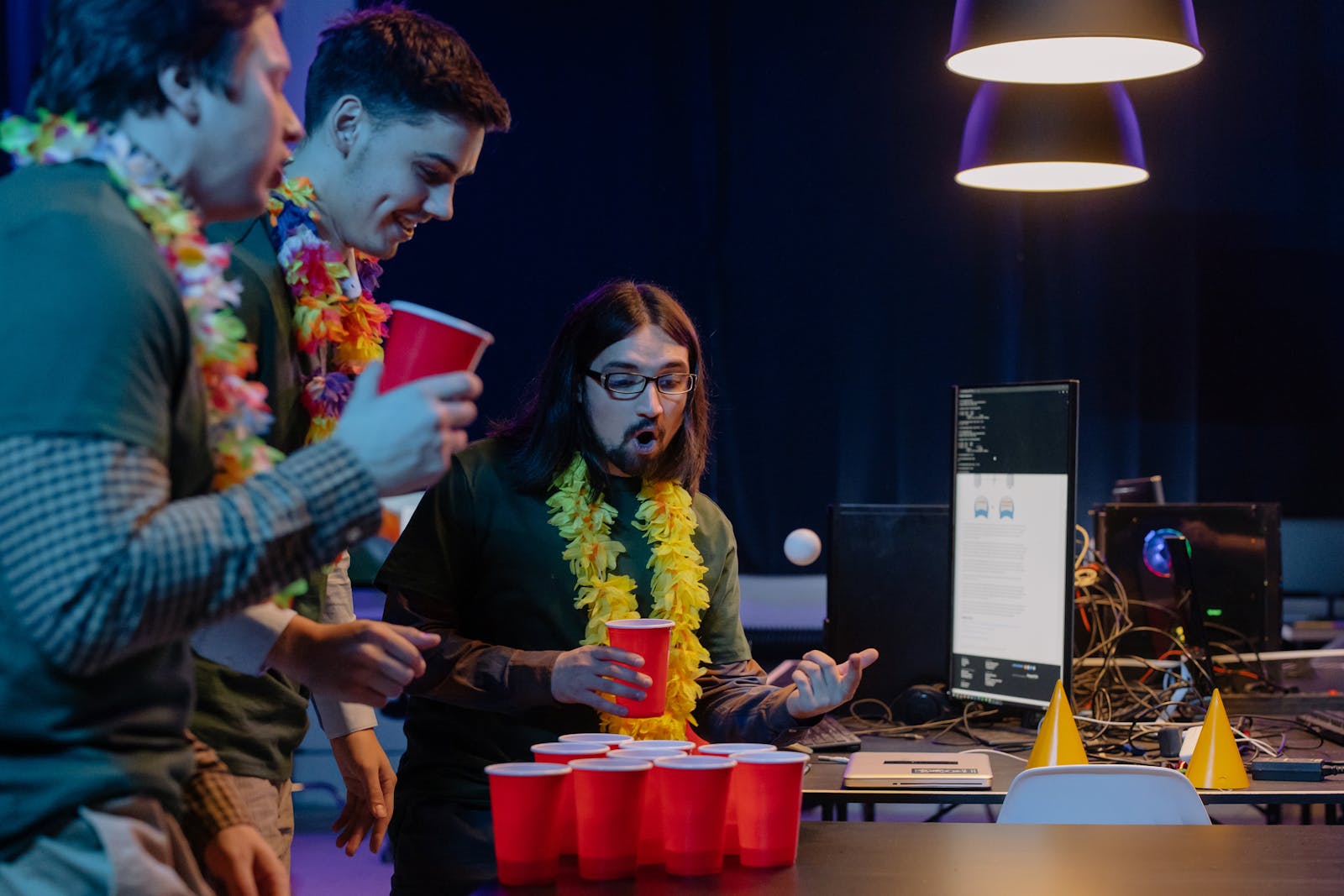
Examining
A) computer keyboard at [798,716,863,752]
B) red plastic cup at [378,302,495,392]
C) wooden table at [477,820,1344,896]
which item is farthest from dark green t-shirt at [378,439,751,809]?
red plastic cup at [378,302,495,392]

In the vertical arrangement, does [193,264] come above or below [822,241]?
below

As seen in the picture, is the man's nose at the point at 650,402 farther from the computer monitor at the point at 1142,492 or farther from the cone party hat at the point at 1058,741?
the computer monitor at the point at 1142,492

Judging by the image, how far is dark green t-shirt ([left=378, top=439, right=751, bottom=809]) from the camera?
226 cm

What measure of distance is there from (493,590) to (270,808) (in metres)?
0.76

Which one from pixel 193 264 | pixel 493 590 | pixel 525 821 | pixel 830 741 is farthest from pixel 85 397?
pixel 830 741

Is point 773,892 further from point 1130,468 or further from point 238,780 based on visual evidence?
point 1130,468

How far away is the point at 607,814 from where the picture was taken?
60.1 inches

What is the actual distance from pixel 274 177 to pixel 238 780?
74 centimetres

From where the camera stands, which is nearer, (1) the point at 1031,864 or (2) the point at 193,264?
(2) the point at 193,264

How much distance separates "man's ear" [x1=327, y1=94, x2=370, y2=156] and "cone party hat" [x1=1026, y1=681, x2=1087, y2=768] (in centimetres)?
150

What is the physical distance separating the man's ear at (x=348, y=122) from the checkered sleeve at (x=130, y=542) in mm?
859

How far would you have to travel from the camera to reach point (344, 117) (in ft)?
5.86

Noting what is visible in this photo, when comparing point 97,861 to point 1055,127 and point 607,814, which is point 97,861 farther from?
point 1055,127

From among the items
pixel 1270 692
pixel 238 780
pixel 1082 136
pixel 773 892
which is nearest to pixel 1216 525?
pixel 1270 692
